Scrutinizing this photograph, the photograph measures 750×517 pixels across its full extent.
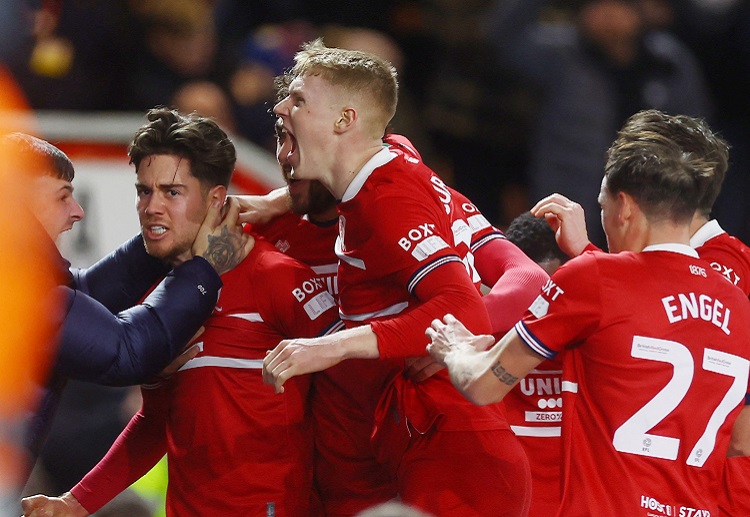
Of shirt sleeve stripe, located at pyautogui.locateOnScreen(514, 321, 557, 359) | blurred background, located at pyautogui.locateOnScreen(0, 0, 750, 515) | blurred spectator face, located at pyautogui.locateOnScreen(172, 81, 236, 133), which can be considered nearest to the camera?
shirt sleeve stripe, located at pyautogui.locateOnScreen(514, 321, 557, 359)

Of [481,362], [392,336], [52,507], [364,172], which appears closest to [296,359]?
[392,336]

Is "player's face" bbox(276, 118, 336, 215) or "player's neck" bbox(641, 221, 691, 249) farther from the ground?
"player's neck" bbox(641, 221, 691, 249)

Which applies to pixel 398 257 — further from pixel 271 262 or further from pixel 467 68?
pixel 467 68

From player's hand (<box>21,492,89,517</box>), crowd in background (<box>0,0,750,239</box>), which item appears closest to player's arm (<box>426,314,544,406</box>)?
player's hand (<box>21,492,89,517</box>)

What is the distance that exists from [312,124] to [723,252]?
1432mm

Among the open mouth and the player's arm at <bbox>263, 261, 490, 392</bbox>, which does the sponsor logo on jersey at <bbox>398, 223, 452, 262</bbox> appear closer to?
the player's arm at <bbox>263, 261, 490, 392</bbox>

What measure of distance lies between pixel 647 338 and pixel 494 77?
14.0ft

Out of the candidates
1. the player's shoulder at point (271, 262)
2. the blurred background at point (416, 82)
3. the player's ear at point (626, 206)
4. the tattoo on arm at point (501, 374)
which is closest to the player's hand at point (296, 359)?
the tattoo on arm at point (501, 374)

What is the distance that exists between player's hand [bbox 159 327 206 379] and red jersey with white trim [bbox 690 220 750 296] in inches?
65.7

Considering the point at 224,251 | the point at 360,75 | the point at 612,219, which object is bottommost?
the point at 224,251

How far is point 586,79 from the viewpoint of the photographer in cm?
669

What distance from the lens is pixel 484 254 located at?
157 inches

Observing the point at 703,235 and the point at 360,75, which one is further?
the point at 703,235

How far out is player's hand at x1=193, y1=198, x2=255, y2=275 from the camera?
3.88 m
